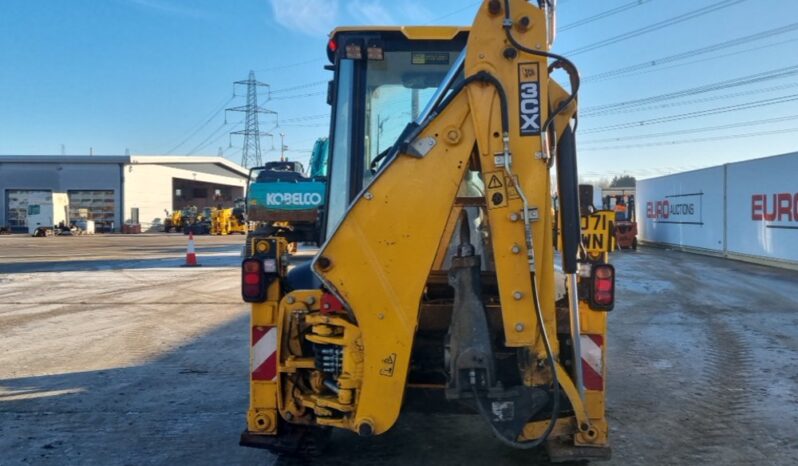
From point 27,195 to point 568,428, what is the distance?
57.9m

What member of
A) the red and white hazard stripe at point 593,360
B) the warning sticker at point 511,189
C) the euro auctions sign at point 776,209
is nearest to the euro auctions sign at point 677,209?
the euro auctions sign at point 776,209

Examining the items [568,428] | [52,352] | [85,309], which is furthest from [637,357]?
[85,309]

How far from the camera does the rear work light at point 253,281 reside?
4000 mm

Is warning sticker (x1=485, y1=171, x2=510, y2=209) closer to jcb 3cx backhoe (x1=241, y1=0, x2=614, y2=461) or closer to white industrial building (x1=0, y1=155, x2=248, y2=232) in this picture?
jcb 3cx backhoe (x1=241, y1=0, x2=614, y2=461)

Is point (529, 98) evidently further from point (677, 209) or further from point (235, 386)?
point (677, 209)

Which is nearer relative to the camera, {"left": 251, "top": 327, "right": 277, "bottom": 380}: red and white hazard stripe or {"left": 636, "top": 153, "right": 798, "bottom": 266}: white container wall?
{"left": 251, "top": 327, "right": 277, "bottom": 380}: red and white hazard stripe

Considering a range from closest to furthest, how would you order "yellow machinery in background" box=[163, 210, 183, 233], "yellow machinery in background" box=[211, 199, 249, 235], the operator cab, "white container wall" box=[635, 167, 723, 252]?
the operator cab
"white container wall" box=[635, 167, 723, 252]
"yellow machinery in background" box=[211, 199, 249, 235]
"yellow machinery in background" box=[163, 210, 183, 233]

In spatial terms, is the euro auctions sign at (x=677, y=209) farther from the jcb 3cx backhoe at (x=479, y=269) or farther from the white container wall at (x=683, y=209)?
the jcb 3cx backhoe at (x=479, y=269)

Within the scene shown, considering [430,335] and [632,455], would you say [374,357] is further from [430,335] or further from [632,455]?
[632,455]

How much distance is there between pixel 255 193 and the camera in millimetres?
6922

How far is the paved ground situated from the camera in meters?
4.56

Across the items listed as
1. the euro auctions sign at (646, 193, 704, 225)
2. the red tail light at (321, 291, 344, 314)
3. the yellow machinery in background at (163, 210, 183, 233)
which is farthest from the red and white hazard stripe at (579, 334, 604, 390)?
the yellow machinery in background at (163, 210, 183, 233)

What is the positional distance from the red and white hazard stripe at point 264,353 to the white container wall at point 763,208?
1783 centimetres

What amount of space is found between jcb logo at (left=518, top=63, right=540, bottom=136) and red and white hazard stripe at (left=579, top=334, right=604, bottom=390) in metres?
1.37
